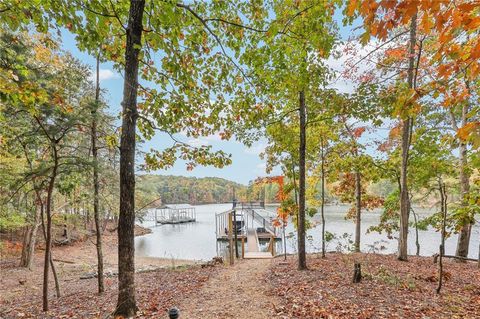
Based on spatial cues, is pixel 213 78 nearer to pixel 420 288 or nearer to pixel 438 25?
pixel 438 25

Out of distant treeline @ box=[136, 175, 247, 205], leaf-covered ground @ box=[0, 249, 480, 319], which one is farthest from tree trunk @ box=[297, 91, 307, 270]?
distant treeline @ box=[136, 175, 247, 205]

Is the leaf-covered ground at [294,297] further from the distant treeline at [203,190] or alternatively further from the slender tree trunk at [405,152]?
the distant treeline at [203,190]

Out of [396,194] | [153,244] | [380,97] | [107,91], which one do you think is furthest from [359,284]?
[153,244]

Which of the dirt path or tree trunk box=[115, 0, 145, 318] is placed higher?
tree trunk box=[115, 0, 145, 318]

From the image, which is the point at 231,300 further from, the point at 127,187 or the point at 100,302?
the point at 100,302

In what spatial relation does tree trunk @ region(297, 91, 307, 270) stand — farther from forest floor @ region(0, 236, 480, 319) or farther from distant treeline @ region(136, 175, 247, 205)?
distant treeline @ region(136, 175, 247, 205)

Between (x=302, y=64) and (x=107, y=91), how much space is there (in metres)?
5.43

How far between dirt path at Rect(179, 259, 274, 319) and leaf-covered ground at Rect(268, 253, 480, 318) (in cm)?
26

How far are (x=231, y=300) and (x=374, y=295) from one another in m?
2.41

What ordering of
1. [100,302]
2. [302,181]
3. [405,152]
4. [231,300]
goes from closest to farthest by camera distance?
[231,300]
[100,302]
[302,181]
[405,152]

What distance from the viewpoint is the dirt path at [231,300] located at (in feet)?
13.6

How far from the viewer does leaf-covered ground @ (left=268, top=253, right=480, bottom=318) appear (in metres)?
3.64

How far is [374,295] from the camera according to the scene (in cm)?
426

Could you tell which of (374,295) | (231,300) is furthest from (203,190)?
(374,295)
